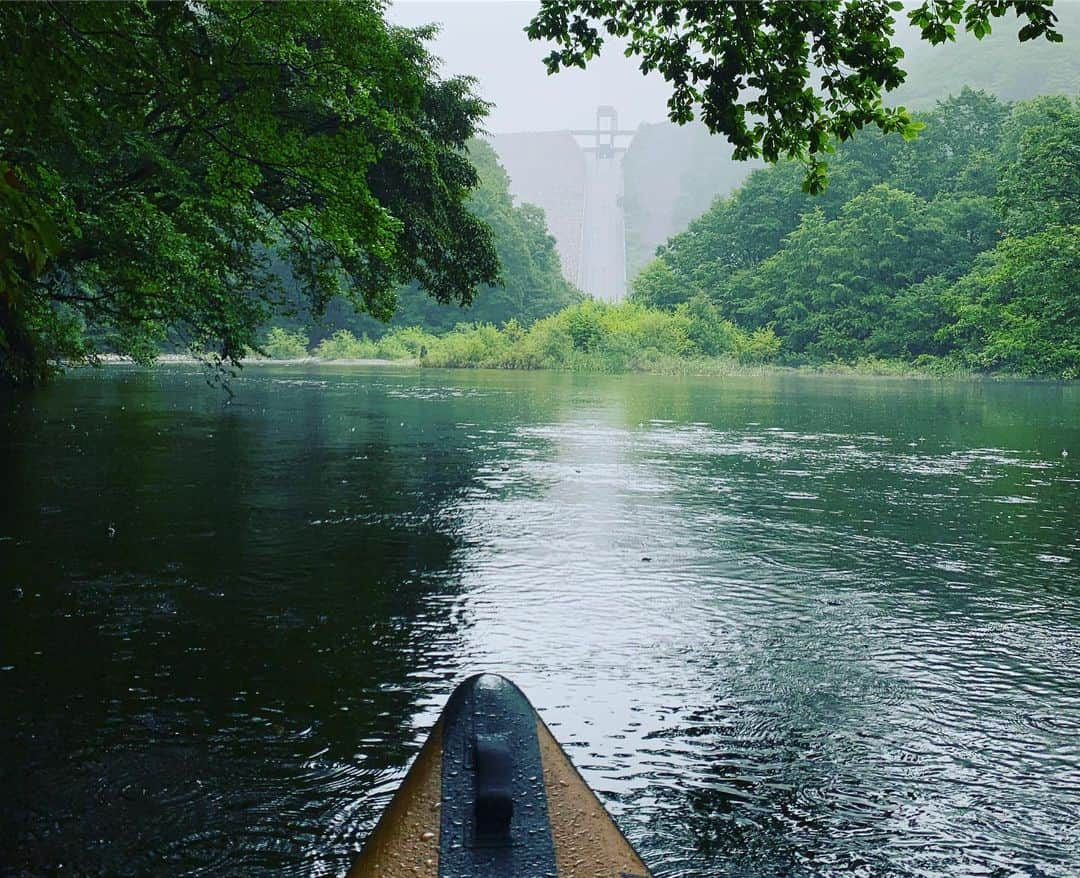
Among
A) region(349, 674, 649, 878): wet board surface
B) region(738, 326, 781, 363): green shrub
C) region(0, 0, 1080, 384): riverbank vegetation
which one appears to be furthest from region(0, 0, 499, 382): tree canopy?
region(738, 326, 781, 363): green shrub

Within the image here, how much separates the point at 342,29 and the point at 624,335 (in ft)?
183

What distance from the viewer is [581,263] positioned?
487 ft

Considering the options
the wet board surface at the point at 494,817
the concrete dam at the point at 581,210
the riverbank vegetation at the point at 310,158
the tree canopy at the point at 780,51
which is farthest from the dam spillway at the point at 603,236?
the wet board surface at the point at 494,817

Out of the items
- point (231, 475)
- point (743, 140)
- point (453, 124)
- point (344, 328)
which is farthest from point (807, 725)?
point (344, 328)

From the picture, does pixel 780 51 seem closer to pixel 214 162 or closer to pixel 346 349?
pixel 214 162

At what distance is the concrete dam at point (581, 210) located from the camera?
144 meters

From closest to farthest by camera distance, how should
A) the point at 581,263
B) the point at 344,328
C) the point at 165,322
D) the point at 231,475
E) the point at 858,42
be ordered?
the point at 858,42 < the point at 231,475 < the point at 165,322 < the point at 344,328 < the point at 581,263

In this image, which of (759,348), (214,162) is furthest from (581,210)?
(214,162)

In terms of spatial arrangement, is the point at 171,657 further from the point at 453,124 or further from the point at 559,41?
the point at 453,124

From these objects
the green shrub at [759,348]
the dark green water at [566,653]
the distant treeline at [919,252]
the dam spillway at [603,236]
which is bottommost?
the dark green water at [566,653]

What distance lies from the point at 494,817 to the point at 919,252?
7122 centimetres

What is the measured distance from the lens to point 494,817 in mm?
2721

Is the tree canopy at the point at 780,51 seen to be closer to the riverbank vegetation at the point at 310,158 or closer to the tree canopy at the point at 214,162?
the riverbank vegetation at the point at 310,158

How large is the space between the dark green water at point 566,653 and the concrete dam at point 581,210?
387 feet
